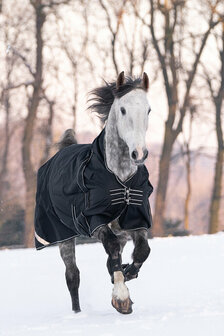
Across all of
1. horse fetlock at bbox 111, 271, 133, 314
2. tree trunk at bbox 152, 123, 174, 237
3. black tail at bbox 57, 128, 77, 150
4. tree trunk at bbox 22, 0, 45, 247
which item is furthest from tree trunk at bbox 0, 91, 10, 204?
horse fetlock at bbox 111, 271, 133, 314

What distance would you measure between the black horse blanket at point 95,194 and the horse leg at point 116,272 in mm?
118

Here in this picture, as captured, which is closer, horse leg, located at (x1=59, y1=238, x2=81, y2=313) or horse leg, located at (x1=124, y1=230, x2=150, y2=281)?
horse leg, located at (x1=124, y1=230, x2=150, y2=281)

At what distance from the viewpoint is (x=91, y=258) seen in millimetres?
11367

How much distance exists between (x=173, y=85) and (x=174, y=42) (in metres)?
1.35

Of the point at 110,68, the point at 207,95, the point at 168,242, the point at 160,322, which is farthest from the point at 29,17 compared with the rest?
the point at 160,322

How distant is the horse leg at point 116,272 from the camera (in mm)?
5418

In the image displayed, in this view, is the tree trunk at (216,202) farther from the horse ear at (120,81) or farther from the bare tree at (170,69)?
the horse ear at (120,81)

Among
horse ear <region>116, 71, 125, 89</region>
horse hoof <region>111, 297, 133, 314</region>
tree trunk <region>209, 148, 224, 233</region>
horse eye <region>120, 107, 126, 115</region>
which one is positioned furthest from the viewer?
tree trunk <region>209, 148, 224, 233</region>

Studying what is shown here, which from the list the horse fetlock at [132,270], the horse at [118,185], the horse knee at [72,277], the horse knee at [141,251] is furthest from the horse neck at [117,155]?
the horse knee at [72,277]

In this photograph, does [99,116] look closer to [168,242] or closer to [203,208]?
[168,242]

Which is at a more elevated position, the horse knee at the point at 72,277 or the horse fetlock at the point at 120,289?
the horse fetlock at the point at 120,289

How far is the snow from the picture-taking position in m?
5.23

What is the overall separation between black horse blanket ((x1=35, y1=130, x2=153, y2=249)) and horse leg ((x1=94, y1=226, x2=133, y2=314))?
0.12m

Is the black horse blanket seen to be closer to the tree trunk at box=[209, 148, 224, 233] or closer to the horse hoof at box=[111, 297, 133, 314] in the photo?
the horse hoof at box=[111, 297, 133, 314]
